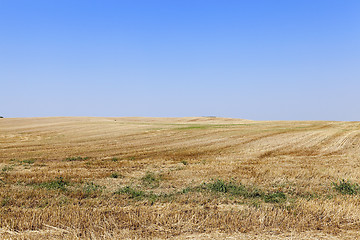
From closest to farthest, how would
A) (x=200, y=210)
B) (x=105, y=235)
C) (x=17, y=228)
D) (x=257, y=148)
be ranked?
(x=105, y=235)
(x=17, y=228)
(x=200, y=210)
(x=257, y=148)

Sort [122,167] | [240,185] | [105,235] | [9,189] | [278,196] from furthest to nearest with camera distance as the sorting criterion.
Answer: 1. [122,167]
2. [240,185]
3. [9,189]
4. [278,196]
5. [105,235]

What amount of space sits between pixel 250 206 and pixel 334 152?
1560 cm

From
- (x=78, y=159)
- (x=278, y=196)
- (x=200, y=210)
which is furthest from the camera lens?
(x=78, y=159)

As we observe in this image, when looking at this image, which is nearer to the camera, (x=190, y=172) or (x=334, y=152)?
(x=190, y=172)

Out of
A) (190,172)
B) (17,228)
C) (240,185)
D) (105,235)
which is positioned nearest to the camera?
(105,235)

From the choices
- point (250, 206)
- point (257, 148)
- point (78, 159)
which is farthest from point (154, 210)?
point (257, 148)

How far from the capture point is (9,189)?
929cm

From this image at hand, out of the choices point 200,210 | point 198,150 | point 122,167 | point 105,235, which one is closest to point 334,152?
point 198,150

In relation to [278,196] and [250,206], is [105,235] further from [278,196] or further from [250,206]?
[278,196]

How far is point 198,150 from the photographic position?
69.4ft

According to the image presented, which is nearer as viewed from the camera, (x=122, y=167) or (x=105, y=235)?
(x=105, y=235)

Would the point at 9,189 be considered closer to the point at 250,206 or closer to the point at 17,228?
the point at 17,228

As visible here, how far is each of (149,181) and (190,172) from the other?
2311 mm

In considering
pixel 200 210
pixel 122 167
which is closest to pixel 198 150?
pixel 122 167
